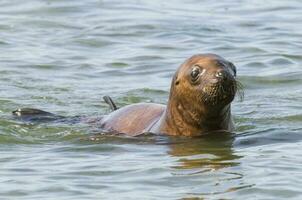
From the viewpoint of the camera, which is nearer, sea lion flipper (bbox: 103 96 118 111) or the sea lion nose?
the sea lion nose

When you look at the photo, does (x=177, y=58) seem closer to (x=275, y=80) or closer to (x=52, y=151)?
(x=275, y=80)

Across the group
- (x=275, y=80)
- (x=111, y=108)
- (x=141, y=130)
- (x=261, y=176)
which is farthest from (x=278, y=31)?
(x=261, y=176)

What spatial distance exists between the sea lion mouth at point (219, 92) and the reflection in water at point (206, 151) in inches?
12.9

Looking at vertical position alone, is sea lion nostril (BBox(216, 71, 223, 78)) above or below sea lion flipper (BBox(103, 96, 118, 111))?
above

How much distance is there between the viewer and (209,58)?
8.43 meters

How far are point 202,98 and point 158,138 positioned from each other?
0.55 m

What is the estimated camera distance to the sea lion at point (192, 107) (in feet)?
27.0

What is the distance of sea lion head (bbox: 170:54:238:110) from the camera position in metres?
8.16

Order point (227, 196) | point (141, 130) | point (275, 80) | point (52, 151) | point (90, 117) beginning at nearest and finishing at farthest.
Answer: point (227, 196) < point (52, 151) < point (141, 130) < point (90, 117) < point (275, 80)

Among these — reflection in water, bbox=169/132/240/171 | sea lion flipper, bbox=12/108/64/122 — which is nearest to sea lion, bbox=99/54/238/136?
reflection in water, bbox=169/132/240/171

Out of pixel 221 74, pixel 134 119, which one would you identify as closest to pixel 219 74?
pixel 221 74

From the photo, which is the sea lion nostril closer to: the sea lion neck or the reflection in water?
the sea lion neck

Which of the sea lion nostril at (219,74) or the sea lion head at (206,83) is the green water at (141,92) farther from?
the sea lion nostril at (219,74)

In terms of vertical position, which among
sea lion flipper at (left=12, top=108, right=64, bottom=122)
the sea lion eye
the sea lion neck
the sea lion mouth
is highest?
the sea lion eye
